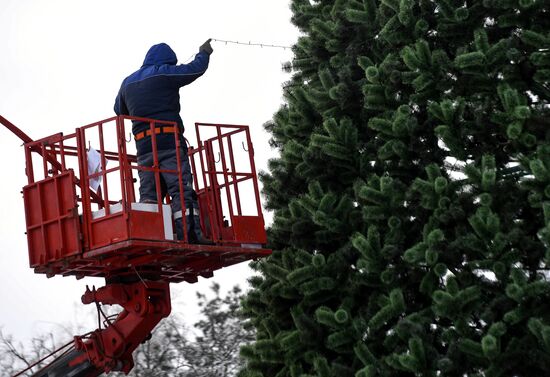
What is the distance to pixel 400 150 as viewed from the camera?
12.5 m

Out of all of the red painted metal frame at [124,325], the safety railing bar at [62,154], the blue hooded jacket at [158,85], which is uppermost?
the blue hooded jacket at [158,85]

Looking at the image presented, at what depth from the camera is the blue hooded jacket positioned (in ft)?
44.1

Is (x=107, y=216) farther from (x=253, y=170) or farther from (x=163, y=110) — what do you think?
(x=253, y=170)

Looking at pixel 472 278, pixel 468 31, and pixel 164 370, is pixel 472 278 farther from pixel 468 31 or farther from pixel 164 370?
pixel 164 370

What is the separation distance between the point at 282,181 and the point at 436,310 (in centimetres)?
322

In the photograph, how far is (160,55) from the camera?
45.1 feet

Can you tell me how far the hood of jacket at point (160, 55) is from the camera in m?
13.7

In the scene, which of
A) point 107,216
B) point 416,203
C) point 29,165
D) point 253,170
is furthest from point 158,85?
point 416,203

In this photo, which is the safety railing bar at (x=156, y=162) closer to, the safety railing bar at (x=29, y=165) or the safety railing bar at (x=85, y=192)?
the safety railing bar at (x=85, y=192)

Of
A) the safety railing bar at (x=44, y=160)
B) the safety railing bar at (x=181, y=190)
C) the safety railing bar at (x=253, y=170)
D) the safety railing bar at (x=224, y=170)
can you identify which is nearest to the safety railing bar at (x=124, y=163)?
the safety railing bar at (x=181, y=190)

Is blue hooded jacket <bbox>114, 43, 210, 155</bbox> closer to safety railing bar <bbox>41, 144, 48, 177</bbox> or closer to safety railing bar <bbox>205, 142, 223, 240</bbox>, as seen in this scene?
safety railing bar <bbox>205, 142, 223, 240</bbox>

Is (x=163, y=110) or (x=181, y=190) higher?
(x=163, y=110)

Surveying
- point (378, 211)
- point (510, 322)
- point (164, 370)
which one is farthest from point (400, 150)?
point (164, 370)

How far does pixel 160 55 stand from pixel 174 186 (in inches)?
70.4
